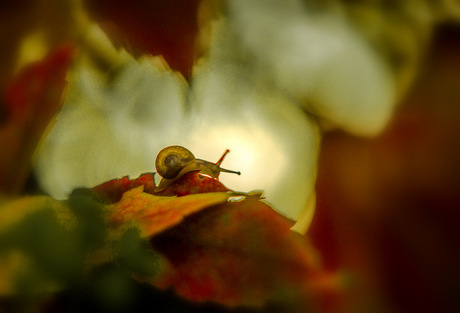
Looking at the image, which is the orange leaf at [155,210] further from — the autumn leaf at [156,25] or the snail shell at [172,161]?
the autumn leaf at [156,25]

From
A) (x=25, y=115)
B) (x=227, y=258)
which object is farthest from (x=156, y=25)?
(x=227, y=258)

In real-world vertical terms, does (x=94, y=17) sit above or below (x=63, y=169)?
above

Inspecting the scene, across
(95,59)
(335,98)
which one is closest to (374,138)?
(335,98)

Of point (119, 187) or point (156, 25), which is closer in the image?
point (119, 187)

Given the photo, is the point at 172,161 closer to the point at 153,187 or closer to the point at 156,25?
the point at 153,187

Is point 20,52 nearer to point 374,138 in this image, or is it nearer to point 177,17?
point 177,17

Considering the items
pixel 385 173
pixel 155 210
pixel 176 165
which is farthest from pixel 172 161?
pixel 385 173

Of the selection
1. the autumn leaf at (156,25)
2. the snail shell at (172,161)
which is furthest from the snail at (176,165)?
the autumn leaf at (156,25)

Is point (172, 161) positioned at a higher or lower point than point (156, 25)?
lower
